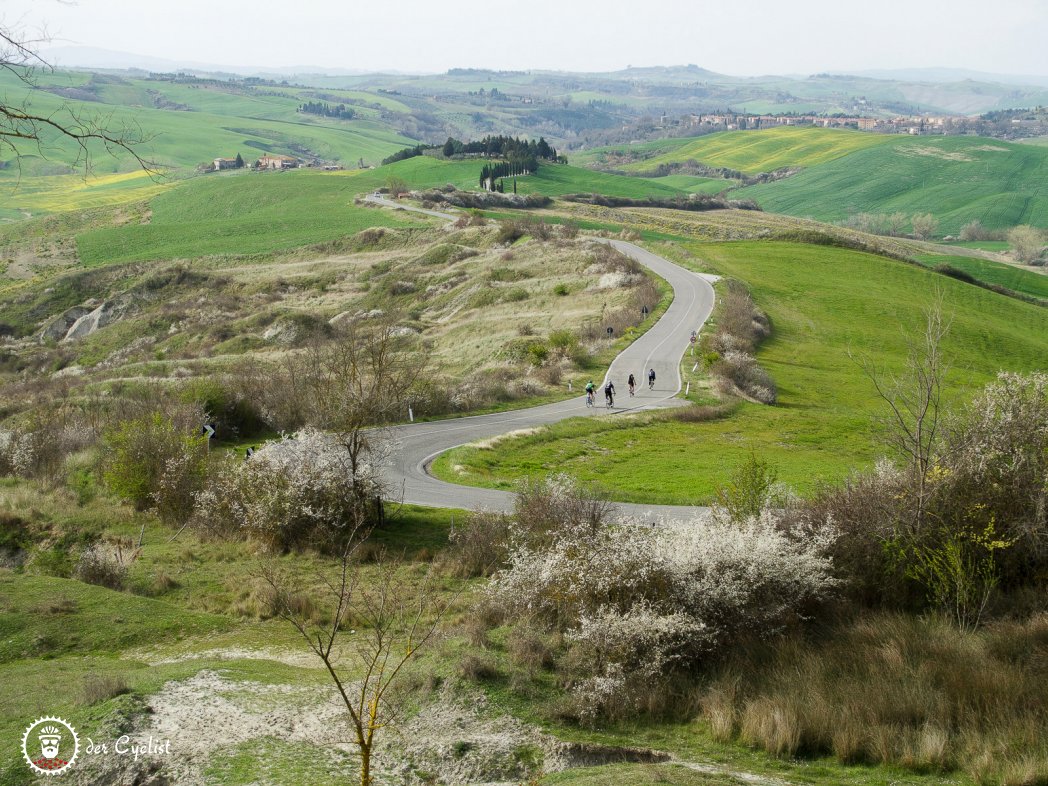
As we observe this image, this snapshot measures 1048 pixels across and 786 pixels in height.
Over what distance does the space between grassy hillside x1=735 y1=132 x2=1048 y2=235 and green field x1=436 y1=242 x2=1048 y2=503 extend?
247ft

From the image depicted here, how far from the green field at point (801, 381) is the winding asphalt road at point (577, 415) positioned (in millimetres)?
1237

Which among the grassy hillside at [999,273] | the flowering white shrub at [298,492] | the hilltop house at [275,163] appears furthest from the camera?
the hilltop house at [275,163]

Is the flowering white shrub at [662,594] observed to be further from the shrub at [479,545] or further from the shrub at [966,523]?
the shrub at [479,545]

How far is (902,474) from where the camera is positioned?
15.9 m

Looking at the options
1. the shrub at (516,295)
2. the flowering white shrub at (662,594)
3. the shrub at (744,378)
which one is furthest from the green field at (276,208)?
the flowering white shrub at (662,594)

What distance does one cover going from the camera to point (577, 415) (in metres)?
38.3

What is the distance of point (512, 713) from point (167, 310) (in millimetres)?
77226

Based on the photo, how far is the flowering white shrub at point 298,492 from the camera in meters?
21.3

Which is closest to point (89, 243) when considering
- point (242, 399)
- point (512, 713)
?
point (242, 399)

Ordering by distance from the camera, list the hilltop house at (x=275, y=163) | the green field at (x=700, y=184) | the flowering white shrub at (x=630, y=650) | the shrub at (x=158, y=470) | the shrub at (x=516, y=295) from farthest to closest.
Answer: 1. the hilltop house at (x=275, y=163)
2. the green field at (x=700, y=184)
3. the shrub at (x=516, y=295)
4. the shrub at (x=158, y=470)
5. the flowering white shrub at (x=630, y=650)

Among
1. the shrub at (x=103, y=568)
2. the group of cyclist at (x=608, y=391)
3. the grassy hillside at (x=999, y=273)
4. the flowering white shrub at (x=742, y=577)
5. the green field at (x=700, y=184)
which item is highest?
the green field at (x=700, y=184)

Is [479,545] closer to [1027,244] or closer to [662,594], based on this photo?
[662,594]

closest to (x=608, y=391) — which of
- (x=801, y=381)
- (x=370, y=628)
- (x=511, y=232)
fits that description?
(x=801, y=381)

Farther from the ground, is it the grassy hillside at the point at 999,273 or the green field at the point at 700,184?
the green field at the point at 700,184
